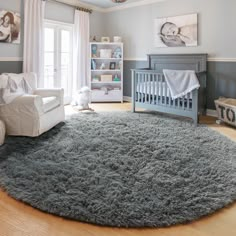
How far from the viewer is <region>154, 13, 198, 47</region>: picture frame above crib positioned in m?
5.25

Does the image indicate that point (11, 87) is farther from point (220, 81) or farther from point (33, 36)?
point (220, 81)

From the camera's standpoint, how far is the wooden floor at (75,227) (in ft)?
5.52

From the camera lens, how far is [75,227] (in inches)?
68.6

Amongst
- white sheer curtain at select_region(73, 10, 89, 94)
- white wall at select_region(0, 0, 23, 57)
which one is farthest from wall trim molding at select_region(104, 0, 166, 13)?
white wall at select_region(0, 0, 23, 57)

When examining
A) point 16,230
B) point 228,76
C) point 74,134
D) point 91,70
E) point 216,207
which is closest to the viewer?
point 16,230

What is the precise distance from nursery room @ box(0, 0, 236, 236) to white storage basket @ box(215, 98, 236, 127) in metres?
0.02

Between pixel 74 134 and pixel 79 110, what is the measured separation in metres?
1.82

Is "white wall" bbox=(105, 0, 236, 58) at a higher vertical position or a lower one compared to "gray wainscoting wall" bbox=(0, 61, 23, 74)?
higher

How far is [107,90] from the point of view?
21.6 feet

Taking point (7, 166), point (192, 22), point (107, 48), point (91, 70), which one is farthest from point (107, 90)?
point (7, 166)

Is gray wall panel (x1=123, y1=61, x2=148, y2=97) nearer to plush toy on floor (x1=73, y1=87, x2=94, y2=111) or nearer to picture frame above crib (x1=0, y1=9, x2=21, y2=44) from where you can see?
plush toy on floor (x1=73, y1=87, x2=94, y2=111)

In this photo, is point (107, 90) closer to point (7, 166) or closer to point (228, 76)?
point (228, 76)

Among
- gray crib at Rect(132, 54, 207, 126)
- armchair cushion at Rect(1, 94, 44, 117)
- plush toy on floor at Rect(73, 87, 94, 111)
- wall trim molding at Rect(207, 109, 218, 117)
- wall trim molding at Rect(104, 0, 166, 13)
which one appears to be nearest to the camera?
armchair cushion at Rect(1, 94, 44, 117)

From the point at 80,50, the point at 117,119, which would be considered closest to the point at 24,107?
the point at 117,119
